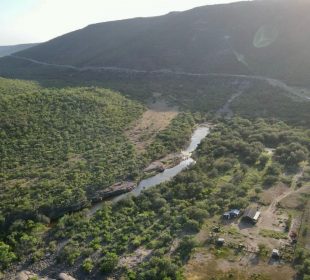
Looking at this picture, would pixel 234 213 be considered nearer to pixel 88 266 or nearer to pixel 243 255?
pixel 243 255

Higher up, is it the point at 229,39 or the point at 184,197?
the point at 229,39

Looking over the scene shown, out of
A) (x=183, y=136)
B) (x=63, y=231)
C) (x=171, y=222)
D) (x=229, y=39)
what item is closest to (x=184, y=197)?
(x=171, y=222)

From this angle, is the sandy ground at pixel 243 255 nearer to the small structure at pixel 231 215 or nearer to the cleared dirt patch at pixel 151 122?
the small structure at pixel 231 215

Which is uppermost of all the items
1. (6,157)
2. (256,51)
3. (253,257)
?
(256,51)

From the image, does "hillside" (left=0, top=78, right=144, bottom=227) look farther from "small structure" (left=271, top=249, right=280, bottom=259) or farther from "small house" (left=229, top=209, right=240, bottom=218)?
"small structure" (left=271, top=249, right=280, bottom=259)

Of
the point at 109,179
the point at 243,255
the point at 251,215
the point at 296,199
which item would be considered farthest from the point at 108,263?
the point at 296,199

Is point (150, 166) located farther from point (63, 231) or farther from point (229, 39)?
point (229, 39)
